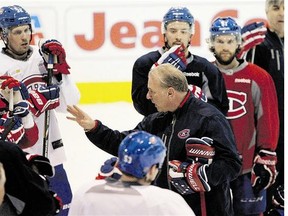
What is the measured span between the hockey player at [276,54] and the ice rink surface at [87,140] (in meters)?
1.08

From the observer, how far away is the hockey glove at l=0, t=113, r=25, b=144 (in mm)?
4074

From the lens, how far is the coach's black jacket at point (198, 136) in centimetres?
371

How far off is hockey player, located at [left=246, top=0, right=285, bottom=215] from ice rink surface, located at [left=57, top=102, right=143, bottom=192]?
1.08 m

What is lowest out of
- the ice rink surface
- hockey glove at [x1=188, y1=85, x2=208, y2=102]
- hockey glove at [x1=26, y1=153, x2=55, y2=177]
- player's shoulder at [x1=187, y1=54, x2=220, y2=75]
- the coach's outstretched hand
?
the ice rink surface

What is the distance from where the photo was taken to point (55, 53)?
4566 mm

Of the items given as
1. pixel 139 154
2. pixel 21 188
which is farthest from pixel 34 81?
pixel 139 154

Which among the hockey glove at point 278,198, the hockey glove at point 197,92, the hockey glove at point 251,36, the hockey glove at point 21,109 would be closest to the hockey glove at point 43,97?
the hockey glove at point 21,109

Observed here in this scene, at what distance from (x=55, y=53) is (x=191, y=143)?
1.08m

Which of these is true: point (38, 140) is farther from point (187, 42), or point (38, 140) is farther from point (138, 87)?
point (187, 42)

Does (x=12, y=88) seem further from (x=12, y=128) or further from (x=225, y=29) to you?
(x=225, y=29)

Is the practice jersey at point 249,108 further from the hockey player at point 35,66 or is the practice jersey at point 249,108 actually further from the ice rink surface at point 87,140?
the ice rink surface at point 87,140

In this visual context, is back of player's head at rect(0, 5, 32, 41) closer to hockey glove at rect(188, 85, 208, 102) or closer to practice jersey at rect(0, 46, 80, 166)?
practice jersey at rect(0, 46, 80, 166)

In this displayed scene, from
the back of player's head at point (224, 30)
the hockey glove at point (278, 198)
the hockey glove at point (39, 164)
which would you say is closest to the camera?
the hockey glove at point (39, 164)

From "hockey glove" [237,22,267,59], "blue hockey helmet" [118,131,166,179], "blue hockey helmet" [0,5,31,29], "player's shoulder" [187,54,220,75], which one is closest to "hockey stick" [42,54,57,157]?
"blue hockey helmet" [0,5,31,29]
